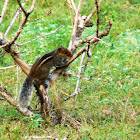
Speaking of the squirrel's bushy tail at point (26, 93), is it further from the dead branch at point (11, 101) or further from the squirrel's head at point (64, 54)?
the squirrel's head at point (64, 54)

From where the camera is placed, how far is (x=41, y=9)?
20.6 feet

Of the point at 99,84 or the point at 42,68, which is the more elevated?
the point at 42,68

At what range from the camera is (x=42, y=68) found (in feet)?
8.91

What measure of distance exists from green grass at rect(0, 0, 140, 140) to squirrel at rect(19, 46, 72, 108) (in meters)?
0.15

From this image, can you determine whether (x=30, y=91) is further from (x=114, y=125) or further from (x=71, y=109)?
(x=114, y=125)

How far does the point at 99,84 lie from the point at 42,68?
134 centimetres

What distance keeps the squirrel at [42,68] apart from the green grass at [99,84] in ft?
0.51

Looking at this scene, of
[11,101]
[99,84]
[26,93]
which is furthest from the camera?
[99,84]

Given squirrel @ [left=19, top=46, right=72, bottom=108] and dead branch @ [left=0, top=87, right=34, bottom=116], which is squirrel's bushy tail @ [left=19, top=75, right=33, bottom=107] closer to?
squirrel @ [left=19, top=46, right=72, bottom=108]

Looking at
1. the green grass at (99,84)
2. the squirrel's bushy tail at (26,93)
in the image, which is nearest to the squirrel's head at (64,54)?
the green grass at (99,84)

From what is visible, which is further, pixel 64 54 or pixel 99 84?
pixel 99 84

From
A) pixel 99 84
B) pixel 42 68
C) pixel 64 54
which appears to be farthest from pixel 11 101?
pixel 99 84

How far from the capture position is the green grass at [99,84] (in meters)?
2.66

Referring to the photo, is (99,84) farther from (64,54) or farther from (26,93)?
(26,93)
